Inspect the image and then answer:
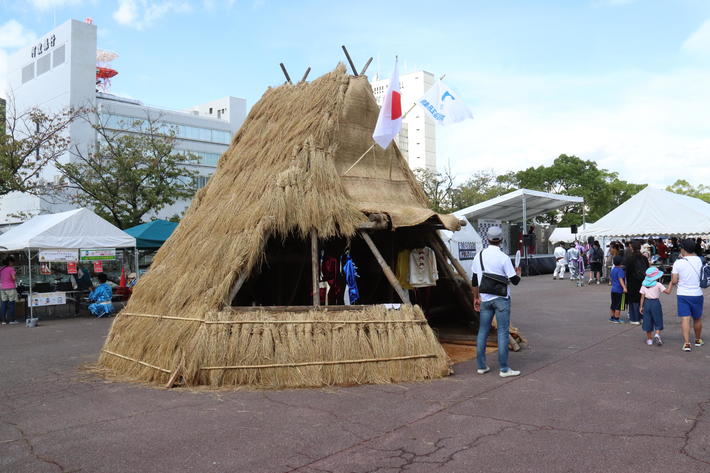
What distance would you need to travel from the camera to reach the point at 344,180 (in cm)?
894

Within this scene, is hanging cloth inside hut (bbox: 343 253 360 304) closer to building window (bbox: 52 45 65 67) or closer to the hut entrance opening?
the hut entrance opening

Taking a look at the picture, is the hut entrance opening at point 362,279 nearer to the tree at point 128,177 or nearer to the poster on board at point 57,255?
the poster on board at point 57,255

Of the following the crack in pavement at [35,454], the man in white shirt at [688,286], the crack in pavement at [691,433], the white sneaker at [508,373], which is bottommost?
the crack in pavement at [35,454]

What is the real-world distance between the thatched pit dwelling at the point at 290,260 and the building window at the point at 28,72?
49349 mm

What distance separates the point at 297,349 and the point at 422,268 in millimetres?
3123

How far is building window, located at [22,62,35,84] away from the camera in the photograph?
4984cm

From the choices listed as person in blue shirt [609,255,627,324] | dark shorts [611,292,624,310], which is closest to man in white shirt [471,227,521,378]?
person in blue shirt [609,255,627,324]

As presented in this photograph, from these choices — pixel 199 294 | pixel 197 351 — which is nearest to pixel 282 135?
pixel 199 294

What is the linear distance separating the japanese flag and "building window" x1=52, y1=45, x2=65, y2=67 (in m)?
46.7

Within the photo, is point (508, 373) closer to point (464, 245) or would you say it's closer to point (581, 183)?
point (464, 245)

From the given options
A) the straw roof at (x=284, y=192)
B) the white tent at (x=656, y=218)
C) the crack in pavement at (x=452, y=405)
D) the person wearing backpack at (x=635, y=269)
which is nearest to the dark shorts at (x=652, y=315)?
the crack in pavement at (x=452, y=405)

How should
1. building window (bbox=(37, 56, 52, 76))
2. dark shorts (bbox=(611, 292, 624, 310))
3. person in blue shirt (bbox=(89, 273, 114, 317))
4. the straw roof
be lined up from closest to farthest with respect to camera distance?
1. the straw roof
2. dark shorts (bbox=(611, 292, 624, 310))
3. person in blue shirt (bbox=(89, 273, 114, 317))
4. building window (bbox=(37, 56, 52, 76))

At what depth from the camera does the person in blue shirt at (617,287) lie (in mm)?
11195

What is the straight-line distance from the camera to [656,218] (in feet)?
69.6
